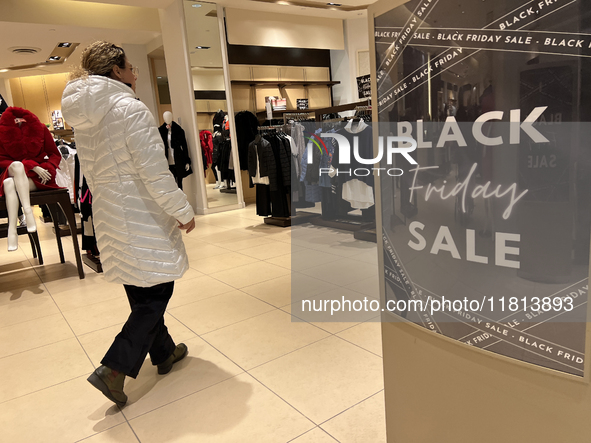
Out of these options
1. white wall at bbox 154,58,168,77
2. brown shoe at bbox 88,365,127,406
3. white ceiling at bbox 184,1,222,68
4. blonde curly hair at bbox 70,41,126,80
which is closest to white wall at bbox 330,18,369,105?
white ceiling at bbox 184,1,222,68

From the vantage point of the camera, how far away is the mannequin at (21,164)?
364 centimetres

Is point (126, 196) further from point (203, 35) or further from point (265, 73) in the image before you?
point (265, 73)

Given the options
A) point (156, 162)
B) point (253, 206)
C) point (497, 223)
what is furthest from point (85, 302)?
point (253, 206)

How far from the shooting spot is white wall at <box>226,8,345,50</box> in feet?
24.2

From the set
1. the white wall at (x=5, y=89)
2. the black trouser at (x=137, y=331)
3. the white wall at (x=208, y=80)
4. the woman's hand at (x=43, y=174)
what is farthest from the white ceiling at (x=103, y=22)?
the black trouser at (x=137, y=331)

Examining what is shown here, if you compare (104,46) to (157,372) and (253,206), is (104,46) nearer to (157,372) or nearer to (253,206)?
(157,372)

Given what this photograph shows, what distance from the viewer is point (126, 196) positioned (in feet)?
5.88

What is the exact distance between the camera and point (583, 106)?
→ 0.72 meters

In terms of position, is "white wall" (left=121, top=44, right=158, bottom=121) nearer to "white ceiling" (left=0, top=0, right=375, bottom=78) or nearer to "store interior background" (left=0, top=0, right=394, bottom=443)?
"store interior background" (left=0, top=0, right=394, bottom=443)

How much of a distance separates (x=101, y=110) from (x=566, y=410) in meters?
1.75

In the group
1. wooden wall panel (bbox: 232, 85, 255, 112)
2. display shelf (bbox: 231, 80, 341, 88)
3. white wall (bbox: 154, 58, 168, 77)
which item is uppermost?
white wall (bbox: 154, 58, 168, 77)

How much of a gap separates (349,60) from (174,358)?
25.9ft

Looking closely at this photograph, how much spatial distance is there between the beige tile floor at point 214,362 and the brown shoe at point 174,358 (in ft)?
0.11

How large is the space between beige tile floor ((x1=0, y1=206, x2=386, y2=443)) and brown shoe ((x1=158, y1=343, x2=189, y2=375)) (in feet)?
0.11
